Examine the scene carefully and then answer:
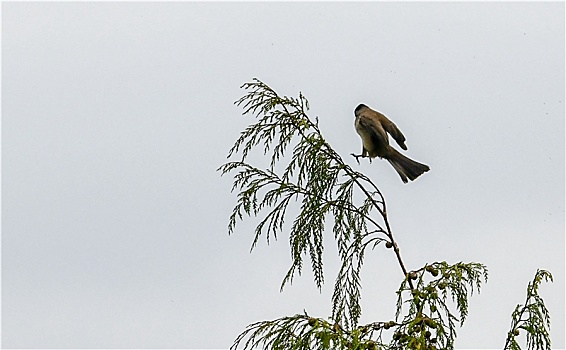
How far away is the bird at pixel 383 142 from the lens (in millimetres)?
6258

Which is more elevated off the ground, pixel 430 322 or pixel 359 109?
→ pixel 359 109

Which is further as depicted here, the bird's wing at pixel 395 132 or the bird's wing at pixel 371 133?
the bird's wing at pixel 395 132

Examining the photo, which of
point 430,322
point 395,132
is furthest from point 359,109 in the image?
point 430,322

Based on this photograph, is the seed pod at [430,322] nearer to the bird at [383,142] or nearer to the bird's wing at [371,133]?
the bird at [383,142]

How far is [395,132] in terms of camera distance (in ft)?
21.2

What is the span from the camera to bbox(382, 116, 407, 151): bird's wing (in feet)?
21.2

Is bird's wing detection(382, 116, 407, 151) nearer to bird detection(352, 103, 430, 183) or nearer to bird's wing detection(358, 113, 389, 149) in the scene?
bird detection(352, 103, 430, 183)

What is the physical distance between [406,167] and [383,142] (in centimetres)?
21

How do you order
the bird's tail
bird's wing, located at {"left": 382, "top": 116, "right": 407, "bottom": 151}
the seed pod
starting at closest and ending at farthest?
the seed pod → the bird's tail → bird's wing, located at {"left": 382, "top": 116, "right": 407, "bottom": 151}

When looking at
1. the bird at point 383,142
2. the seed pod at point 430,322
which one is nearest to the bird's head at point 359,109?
the bird at point 383,142

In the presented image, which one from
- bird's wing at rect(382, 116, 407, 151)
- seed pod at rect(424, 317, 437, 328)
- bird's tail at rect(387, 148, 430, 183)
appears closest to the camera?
seed pod at rect(424, 317, 437, 328)

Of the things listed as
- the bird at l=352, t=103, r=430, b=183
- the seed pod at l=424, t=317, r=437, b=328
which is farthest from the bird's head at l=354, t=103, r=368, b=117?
the seed pod at l=424, t=317, r=437, b=328

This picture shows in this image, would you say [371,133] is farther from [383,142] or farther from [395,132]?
[395,132]

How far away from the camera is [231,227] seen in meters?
5.48
